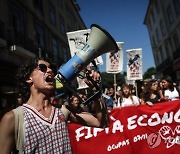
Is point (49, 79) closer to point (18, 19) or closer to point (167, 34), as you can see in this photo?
point (18, 19)

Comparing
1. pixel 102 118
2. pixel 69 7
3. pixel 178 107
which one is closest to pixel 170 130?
pixel 178 107

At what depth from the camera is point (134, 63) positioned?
907 centimetres

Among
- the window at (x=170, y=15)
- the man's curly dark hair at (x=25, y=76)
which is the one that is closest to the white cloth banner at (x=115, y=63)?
the man's curly dark hair at (x=25, y=76)

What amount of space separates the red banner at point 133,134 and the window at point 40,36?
1479 cm

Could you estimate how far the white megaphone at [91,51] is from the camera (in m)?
2.21

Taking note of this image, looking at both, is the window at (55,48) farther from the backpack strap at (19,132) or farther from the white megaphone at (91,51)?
the backpack strap at (19,132)

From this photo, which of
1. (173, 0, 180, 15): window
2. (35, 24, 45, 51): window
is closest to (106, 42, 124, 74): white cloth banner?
(35, 24, 45, 51): window

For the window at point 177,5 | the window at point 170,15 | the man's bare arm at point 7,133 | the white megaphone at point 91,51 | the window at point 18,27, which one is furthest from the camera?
the window at point 170,15

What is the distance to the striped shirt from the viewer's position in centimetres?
177

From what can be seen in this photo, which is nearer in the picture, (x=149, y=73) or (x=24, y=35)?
(x=24, y=35)

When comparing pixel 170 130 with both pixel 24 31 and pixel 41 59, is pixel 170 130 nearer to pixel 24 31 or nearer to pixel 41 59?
pixel 41 59

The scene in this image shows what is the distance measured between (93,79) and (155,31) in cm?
4134

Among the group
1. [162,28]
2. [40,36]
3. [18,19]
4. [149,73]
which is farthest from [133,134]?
[149,73]

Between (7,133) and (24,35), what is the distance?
15.6 m
